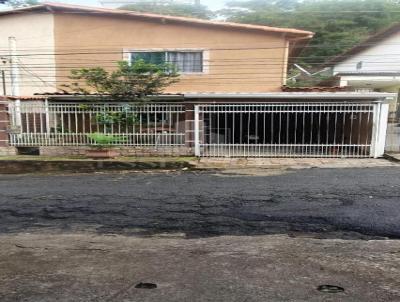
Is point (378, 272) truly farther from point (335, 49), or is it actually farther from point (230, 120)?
point (335, 49)

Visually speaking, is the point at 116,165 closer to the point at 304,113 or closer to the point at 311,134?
the point at 304,113

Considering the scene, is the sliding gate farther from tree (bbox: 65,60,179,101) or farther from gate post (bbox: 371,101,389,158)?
tree (bbox: 65,60,179,101)

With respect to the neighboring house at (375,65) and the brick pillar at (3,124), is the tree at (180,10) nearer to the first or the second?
the brick pillar at (3,124)

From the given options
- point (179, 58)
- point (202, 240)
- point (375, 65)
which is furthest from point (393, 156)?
point (375, 65)

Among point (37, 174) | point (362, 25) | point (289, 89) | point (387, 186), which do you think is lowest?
point (37, 174)

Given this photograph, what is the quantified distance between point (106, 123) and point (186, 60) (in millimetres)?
4496

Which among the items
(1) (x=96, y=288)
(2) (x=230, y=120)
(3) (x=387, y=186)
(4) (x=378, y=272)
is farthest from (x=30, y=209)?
(2) (x=230, y=120)

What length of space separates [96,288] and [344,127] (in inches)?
472

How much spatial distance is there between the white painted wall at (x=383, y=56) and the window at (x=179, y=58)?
34.8 feet

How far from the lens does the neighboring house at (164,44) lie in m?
14.0

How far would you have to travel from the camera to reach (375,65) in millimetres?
21250

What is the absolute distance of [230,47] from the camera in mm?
13969

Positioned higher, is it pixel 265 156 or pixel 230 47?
pixel 230 47

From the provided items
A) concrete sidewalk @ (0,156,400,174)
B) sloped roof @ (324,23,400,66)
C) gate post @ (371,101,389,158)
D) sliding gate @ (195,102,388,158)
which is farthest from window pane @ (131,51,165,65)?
sloped roof @ (324,23,400,66)
